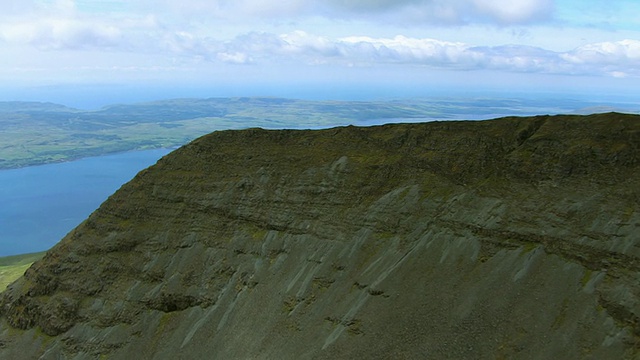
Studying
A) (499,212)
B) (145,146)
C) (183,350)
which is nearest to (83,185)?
(145,146)

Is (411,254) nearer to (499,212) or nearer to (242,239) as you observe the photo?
(499,212)

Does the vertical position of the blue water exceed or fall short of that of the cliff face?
it falls short

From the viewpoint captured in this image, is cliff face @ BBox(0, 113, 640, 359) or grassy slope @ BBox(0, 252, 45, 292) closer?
cliff face @ BBox(0, 113, 640, 359)

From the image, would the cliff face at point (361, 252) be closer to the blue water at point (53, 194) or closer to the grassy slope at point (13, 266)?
the grassy slope at point (13, 266)

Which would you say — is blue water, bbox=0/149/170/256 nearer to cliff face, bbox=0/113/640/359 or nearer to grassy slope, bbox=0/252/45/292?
grassy slope, bbox=0/252/45/292

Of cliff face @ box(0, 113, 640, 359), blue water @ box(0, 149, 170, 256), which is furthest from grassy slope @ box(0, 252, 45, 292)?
cliff face @ box(0, 113, 640, 359)
